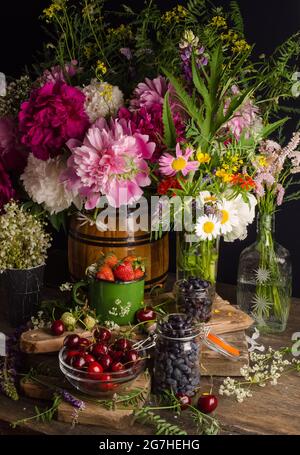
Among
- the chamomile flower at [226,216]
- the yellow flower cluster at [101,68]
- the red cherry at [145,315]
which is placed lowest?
the red cherry at [145,315]

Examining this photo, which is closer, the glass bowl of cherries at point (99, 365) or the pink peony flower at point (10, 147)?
the glass bowl of cherries at point (99, 365)

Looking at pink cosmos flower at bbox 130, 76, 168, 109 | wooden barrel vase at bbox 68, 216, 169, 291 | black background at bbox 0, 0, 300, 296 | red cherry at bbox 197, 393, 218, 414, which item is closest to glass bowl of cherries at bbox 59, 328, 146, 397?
red cherry at bbox 197, 393, 218, 414

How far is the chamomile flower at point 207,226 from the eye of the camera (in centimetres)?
145

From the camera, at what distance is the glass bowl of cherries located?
124cm

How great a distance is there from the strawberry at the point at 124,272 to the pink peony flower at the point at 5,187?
11.9 inches

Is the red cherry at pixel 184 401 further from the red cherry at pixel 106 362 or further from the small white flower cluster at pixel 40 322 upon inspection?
the small white flower cluster at pixel 40 322

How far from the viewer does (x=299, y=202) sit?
1844mm

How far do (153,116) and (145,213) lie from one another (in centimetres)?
23

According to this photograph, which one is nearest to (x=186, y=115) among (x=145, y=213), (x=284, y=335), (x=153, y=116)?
(x=153, y=116)

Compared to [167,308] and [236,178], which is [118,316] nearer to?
[167,308]

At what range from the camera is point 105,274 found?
1.47 meters

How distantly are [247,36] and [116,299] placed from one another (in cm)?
77

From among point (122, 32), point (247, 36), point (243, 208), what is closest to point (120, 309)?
point (243, 208)

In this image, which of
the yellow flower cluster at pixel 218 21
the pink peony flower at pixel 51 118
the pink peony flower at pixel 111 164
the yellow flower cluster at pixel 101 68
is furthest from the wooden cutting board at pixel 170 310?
Result: the yellow flower cluster at pixel 218 21
